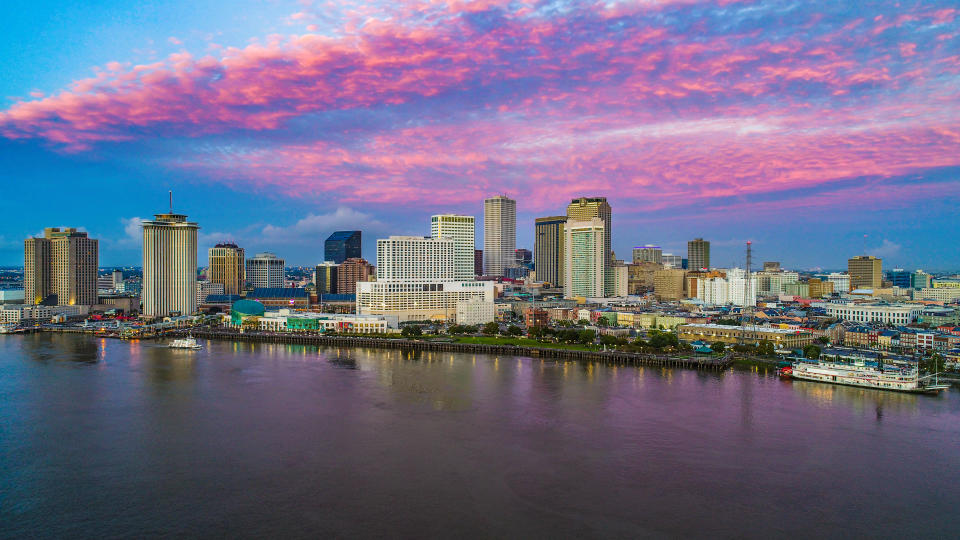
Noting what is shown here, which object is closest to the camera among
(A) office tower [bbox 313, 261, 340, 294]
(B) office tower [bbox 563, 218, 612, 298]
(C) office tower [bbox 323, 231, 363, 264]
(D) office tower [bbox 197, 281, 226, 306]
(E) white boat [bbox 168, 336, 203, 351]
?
(E) white boat [bbox 168, 336, 203, 351]

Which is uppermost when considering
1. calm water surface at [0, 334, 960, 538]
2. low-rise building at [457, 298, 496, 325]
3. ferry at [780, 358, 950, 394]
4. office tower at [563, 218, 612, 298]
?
office tower at [563, 218, 612, 298]

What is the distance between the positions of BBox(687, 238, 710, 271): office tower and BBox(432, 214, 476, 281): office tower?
5510 centimetres

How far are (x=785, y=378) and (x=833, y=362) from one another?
89.4 inches

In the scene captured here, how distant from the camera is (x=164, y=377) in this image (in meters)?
23.8

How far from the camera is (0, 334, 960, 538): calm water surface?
11.1m

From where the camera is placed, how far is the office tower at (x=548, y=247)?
292 feet

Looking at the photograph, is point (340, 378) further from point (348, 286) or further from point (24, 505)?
point (348, 286)

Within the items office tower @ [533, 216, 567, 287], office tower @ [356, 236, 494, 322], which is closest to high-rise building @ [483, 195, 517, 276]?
office tower @ [533, 216, 567, 287]

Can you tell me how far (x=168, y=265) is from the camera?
5169cm

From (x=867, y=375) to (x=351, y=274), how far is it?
61.6m

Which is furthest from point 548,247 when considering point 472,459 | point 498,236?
point 472,459

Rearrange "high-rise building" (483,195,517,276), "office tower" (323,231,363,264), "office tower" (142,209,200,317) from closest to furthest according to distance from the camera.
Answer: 1. "office tower" (142,209,200,317)
2. "high-rise building" (483,195,517,276)
3. "office tower" (323,231,363,264)

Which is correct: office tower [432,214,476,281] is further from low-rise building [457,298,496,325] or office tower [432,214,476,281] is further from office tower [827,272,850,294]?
office tower [827,272,850,294]

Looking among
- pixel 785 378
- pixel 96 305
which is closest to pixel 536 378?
pixel 785 378
